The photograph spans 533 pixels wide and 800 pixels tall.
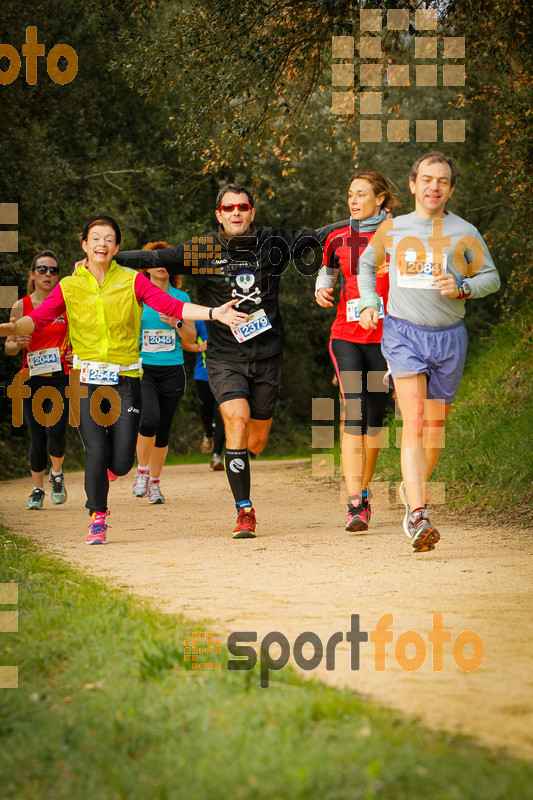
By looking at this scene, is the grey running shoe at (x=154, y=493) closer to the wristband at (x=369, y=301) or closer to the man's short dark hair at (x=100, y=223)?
the man's short dark hair at (x=100, y=223)

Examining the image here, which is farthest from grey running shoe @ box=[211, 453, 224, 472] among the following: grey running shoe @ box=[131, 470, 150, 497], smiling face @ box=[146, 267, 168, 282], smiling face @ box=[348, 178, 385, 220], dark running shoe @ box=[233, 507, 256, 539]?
smiling face @ box=[348, 178, 385, 220]

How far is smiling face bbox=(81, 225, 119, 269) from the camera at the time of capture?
23.9 ft

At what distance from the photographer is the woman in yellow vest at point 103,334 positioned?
23.9 ft

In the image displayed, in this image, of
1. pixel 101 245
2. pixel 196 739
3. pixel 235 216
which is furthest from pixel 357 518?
pixel 196 739

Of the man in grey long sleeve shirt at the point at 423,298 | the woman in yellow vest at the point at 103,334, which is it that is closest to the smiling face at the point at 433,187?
the man in grey long sleeve shirt at the point at 423,298

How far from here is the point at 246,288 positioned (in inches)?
295

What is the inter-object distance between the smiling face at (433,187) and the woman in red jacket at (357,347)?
3.87ft

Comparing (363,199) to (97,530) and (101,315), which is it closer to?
(101,315)

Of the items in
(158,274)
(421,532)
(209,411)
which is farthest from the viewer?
(209,411)

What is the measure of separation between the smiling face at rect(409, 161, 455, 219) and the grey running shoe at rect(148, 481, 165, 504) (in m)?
4.89

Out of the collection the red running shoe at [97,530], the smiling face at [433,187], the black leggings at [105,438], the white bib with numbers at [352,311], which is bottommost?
the red running shoe at [97,530]

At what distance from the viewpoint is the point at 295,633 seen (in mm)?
4203

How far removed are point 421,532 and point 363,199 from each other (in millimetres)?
2703

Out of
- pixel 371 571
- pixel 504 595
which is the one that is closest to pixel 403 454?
pixel 371 571
